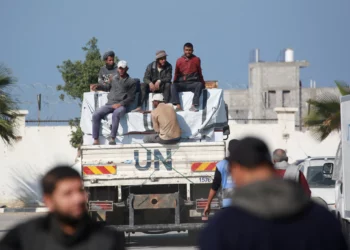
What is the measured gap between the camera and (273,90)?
203 ft

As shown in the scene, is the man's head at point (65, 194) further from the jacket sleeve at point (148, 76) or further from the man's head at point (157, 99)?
the jacket sleeve at point (148, 76)

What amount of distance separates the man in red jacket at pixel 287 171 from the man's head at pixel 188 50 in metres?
5.68

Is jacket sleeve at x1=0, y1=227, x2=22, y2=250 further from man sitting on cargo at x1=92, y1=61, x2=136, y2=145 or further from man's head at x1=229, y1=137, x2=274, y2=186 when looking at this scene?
man sitting on cargo at x1=92, y1=61, x2=136, y2=145

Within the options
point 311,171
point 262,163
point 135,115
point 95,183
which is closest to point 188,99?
point 135,115

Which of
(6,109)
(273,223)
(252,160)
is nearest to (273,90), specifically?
(6,109)

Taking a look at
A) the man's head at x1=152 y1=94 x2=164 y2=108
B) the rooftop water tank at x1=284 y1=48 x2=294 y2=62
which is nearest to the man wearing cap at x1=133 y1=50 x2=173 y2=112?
the man's head at x1=152 y1=94 x2=164 y2=108

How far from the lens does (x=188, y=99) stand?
55.3 feet

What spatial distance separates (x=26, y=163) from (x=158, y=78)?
16.8 m

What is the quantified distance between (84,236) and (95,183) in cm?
1138

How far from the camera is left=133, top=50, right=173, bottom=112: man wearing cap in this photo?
661 inches

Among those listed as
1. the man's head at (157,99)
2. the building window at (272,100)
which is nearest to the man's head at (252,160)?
the man's head at (157,99)

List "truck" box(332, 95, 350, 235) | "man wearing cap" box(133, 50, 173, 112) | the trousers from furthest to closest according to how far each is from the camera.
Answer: "man wearing cap" box(133, 50, 173, 112) < the trousers < "truck" box(332, 95, 350, 235)

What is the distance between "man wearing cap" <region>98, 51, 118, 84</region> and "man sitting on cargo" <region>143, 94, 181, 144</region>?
67.1 inches

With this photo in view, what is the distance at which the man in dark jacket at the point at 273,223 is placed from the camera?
3.89 meters
